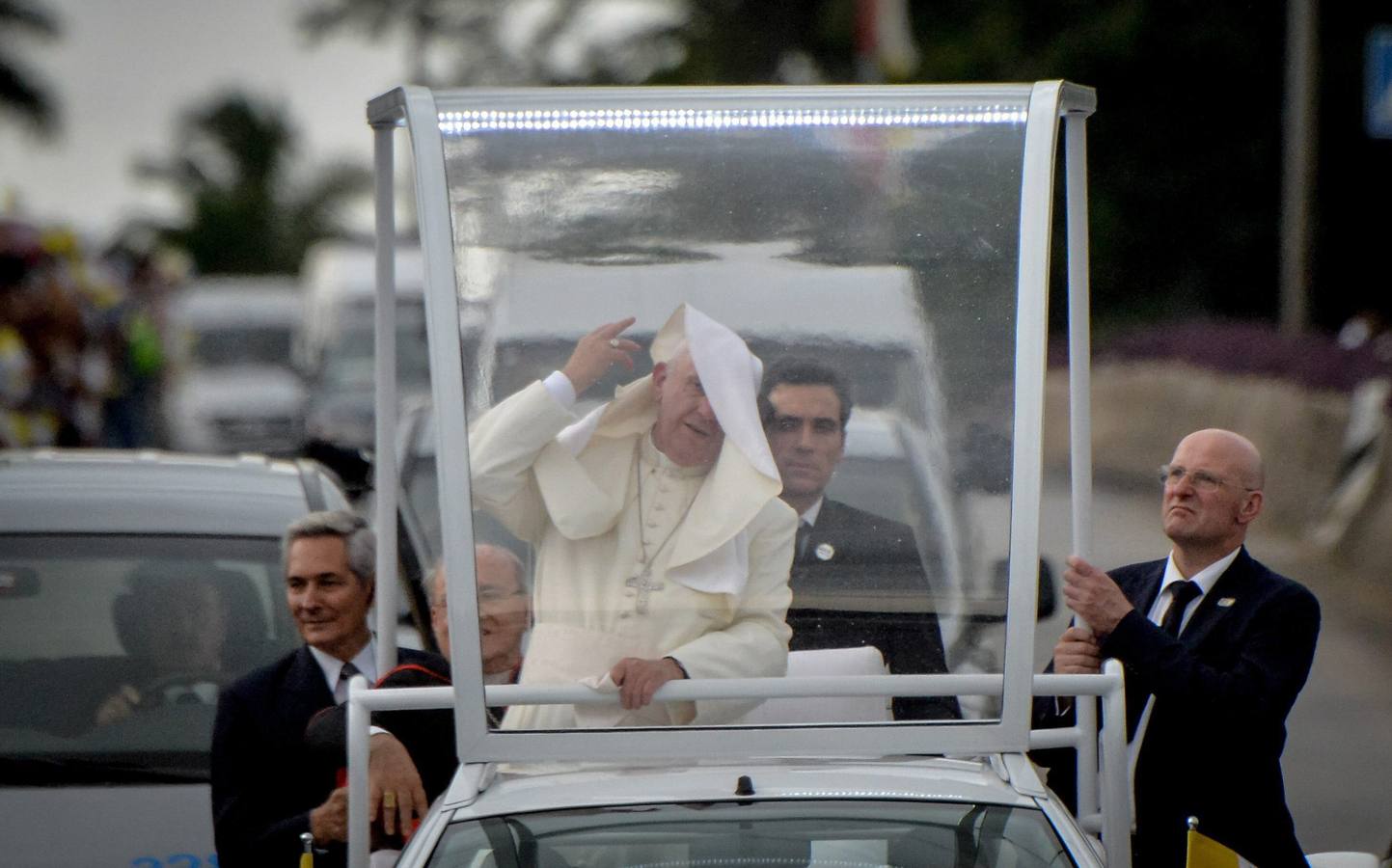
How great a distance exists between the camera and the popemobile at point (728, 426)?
357 centimetres

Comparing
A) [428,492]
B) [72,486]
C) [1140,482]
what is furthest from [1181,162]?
[72,486]

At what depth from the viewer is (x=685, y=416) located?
12.2ft

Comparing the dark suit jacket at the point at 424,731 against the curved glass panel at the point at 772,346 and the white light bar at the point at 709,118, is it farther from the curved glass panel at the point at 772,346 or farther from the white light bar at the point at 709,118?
the white light bar at the point at 709,118

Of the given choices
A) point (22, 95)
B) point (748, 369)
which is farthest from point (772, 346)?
point (22, 95)

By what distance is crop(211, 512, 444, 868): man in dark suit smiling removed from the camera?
155 inches

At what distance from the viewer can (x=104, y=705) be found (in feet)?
16.5

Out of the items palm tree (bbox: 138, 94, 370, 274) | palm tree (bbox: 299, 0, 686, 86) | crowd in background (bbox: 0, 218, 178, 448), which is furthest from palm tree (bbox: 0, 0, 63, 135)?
crowd in background (bbox: 0, 218, 178, 448)

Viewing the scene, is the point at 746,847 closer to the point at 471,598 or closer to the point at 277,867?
the point at 471,598

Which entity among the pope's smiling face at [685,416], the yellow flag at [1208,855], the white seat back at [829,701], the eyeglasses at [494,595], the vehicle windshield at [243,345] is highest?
the vehicle windshield at [243,345]

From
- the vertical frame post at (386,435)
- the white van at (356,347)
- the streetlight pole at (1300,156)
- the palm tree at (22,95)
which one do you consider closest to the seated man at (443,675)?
the vertical frame post at (386,435)

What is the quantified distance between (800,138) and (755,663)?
39.9 inches

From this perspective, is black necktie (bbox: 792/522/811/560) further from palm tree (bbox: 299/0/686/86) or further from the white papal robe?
palm tree (bbox: 299/0/686/86)

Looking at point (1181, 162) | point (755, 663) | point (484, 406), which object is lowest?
point (755, 663)

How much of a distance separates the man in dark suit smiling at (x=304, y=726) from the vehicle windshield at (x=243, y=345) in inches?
928
